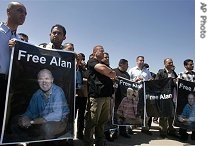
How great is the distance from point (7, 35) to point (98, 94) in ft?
7.33

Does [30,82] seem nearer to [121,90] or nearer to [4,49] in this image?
[4,49]

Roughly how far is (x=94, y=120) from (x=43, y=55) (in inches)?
70.8

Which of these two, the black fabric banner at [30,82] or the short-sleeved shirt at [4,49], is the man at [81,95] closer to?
the black fabric banner at [30,82]

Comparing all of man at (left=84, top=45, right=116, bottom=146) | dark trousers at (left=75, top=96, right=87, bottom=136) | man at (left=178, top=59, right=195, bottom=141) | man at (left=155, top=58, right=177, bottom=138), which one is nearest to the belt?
man at (left=84, top=45, right=116, bottom=146)

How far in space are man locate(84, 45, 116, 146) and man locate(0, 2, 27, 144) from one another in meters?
1.92

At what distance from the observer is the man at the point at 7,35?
415 cm

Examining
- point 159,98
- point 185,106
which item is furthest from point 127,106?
point 185,106

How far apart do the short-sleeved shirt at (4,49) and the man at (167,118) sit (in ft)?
17.1

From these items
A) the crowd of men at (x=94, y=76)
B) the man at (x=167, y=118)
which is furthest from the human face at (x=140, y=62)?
the man at (x=167, y=118)

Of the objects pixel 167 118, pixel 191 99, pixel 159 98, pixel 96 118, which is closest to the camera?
pixel 96 118

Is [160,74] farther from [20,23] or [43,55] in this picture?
[20,23]

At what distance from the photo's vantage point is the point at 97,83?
571 cm
